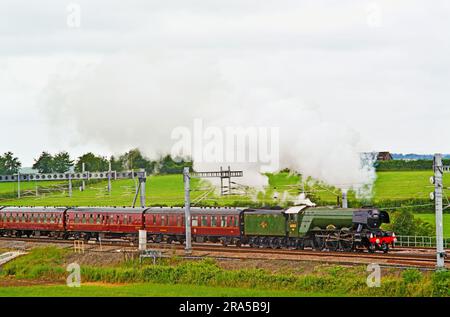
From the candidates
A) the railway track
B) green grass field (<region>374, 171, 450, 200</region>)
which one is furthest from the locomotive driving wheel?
green grass field (<region>374, 171, 450, 200</region>)

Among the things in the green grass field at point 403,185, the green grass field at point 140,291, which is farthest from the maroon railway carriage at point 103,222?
the green grass field at point 403,185

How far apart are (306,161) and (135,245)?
47.2 feet

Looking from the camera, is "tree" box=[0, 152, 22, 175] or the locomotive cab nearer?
the locomotive cab

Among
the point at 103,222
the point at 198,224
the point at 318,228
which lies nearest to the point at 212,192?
the point at 103,222

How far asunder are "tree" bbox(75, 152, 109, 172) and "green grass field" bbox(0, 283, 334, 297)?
82.4 metres

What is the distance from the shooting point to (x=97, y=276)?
4566 centimetres

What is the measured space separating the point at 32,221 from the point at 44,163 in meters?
59.4

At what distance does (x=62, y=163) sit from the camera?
12481 cm

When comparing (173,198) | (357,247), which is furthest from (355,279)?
(173,198)

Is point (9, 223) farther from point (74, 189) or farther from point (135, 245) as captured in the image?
point (74, 189)

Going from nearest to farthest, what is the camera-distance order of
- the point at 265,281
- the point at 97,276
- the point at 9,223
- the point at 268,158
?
the point at 265,281 → the point at 97,276 → the point at 268,158 → the point at 9,223

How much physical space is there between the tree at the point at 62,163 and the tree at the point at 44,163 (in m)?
0.64

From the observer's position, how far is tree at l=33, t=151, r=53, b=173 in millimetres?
123938

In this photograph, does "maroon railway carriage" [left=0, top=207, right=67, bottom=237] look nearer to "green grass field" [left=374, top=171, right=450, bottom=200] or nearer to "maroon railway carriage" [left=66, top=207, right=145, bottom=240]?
"maroon railway carriage" [left=66, top=207, right=145, bottom=240]
